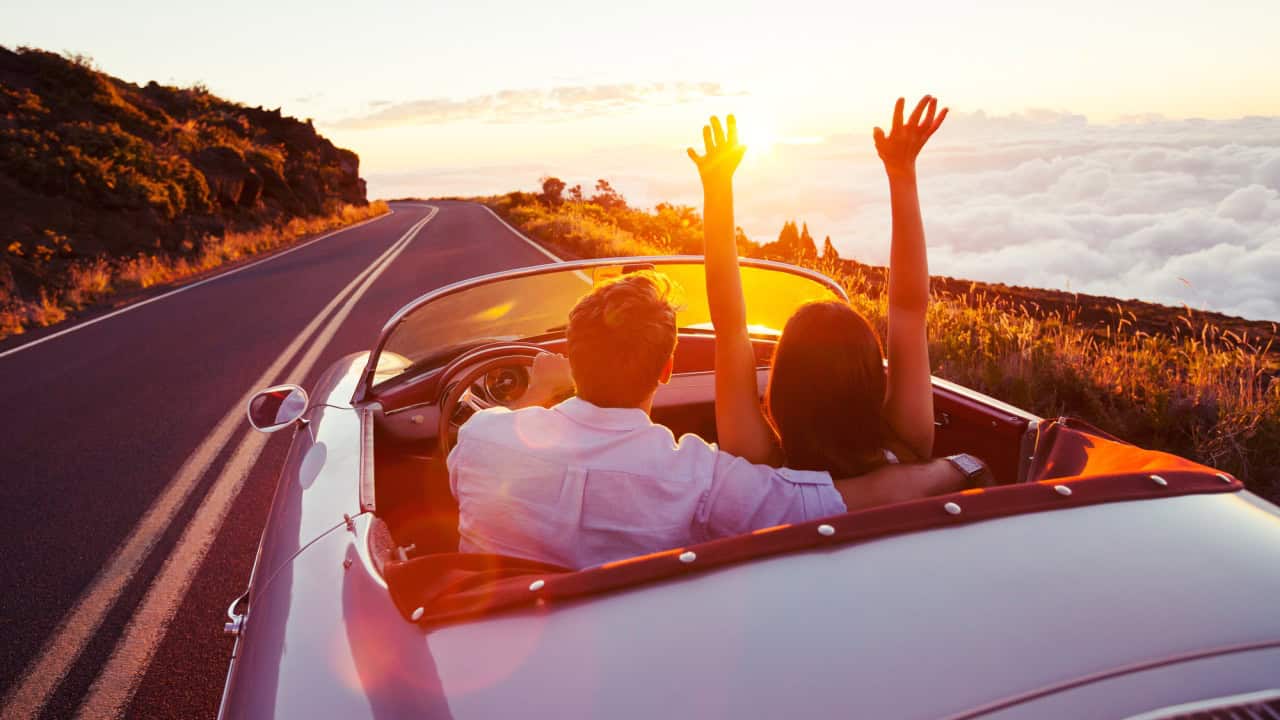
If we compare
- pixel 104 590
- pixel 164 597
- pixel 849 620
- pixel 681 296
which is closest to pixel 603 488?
pixel 849 620

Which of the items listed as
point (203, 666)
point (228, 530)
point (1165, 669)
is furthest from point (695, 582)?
point (228, 530)

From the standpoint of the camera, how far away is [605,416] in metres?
1.67

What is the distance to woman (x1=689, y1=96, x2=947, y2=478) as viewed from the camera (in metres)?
1.85

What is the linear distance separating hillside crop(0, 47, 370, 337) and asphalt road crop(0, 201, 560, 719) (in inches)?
138

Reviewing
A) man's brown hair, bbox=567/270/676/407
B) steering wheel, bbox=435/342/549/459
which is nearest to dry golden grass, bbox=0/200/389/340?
steering wheel, bbox=435/342/549/459

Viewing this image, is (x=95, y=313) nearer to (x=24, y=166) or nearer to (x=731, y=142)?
(x=24, y=166)

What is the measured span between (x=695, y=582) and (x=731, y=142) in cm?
111

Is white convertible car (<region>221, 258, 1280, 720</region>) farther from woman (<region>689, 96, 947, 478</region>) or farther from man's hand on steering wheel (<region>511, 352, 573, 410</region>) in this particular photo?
man's hand on steering wheel (<region>511, 352, 573, 410</region>)

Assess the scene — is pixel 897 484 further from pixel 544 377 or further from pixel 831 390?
pixel 544 377

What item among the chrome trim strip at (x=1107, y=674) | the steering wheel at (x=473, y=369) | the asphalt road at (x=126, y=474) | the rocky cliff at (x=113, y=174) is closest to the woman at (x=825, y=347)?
the chrome trim strip at (x=1107, y=674)

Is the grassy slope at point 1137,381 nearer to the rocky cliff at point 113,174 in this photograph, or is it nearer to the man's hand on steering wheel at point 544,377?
the man's hand on steering wheel at point 544,377

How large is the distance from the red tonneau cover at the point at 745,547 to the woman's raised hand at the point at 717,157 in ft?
2.96

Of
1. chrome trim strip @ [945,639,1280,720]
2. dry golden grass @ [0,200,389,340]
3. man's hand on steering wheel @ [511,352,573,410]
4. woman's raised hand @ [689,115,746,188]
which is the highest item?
woman's raised hand @ [689,115,746,188]

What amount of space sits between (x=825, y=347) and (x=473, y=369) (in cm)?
168
